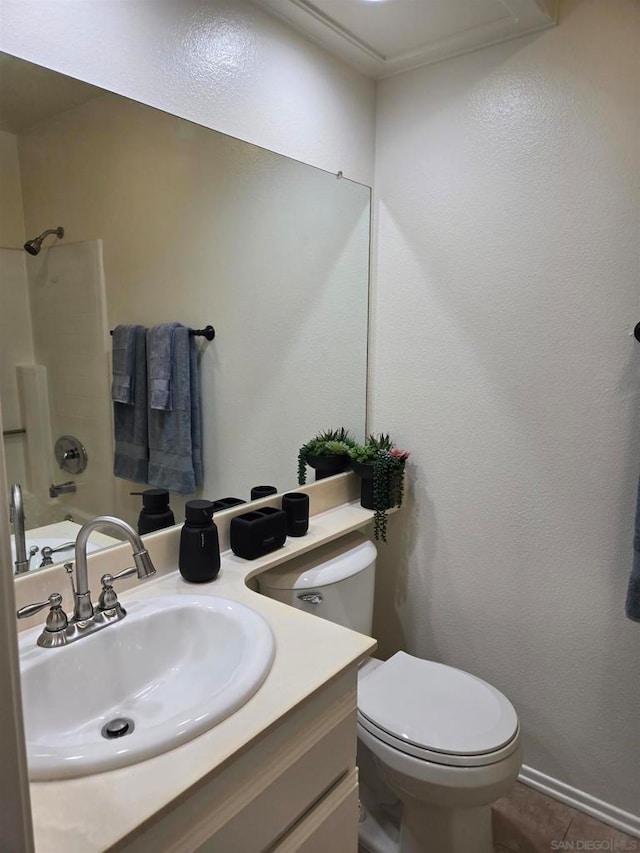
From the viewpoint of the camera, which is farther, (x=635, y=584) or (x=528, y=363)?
(x=528, y=363)

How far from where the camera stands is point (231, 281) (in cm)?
163

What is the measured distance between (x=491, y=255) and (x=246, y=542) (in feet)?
3.65

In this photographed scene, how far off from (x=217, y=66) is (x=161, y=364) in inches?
29.6

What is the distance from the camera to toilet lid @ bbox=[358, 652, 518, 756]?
A: 1.34 meters

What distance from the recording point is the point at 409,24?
156 centimetres

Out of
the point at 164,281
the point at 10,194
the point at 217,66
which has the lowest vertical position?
the point at 164,281

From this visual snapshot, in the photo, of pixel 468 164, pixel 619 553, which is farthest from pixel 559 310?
pixel 619 553

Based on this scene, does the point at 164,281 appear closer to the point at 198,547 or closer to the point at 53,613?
the point at 198,547

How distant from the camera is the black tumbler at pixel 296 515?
5.23ft

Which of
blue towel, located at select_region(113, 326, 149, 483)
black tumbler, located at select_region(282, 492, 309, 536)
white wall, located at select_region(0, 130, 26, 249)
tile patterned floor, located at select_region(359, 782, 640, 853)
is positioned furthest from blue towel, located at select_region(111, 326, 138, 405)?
tile patterned floor, located at select_region(359, 782, 640, 853)

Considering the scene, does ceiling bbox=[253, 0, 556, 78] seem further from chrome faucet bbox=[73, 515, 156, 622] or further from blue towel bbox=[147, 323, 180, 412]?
chrome faucet bbox=[73, 515, 156, 622]

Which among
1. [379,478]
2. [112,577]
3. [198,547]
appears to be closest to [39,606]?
[112,577]

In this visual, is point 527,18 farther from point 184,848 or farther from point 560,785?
point 560,785

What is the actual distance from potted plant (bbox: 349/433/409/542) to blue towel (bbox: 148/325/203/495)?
57cm
